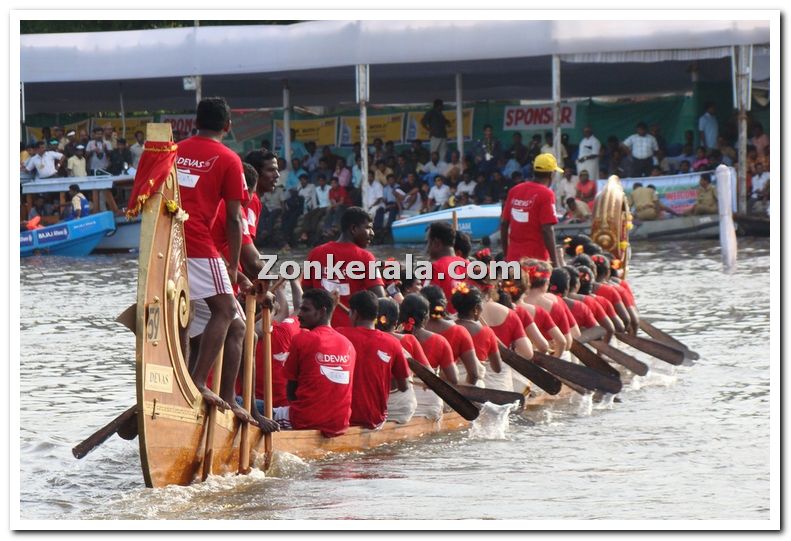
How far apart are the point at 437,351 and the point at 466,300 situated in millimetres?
498

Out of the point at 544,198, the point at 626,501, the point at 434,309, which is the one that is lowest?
the point at 626,501

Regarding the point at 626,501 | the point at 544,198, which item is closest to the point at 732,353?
the point at 544,198

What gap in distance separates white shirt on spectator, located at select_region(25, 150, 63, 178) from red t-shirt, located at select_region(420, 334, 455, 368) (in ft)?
55.7

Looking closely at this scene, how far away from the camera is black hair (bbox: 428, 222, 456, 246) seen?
10.8 meters

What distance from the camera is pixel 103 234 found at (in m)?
24.7

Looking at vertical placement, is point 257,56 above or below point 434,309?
above

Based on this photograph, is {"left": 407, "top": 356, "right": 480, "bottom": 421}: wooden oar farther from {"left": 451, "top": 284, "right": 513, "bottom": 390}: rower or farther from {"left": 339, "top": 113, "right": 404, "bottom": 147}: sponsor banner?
{"left": 339, "top": 113, "right": 404, "bottom": 147}: sponsor banner

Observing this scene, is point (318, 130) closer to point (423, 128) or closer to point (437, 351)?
point (423, 128)

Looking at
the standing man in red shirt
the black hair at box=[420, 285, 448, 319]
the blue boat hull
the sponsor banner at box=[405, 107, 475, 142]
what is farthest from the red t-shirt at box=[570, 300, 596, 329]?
the sponsor banner at box=[405, 107, 475, 142]

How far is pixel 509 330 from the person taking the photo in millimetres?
10922

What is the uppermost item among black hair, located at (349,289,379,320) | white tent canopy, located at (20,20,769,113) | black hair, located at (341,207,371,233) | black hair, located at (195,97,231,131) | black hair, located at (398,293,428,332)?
white tent canopy, located at (20,20,769,113)

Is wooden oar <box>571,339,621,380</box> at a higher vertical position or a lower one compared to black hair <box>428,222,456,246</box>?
lower

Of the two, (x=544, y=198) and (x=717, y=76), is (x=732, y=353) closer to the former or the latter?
(x=544, y=198)
